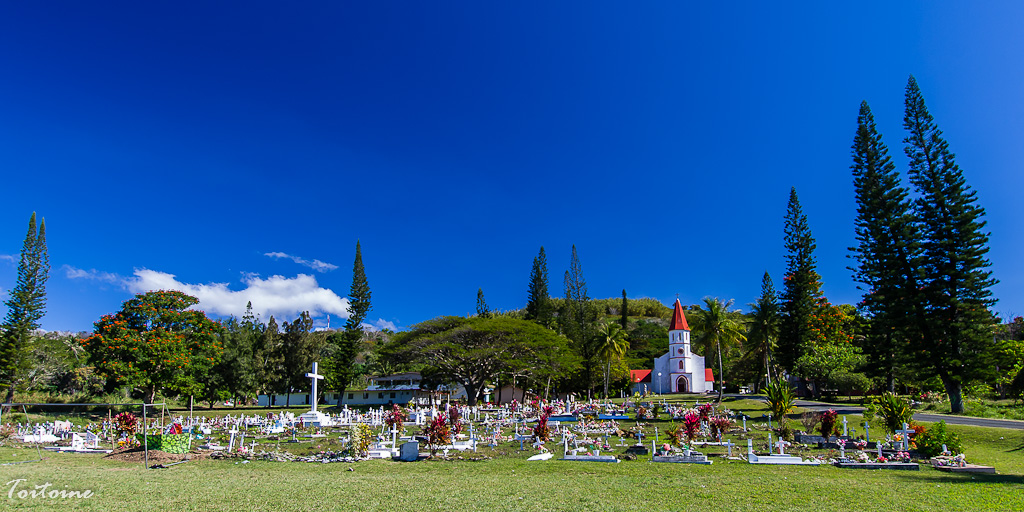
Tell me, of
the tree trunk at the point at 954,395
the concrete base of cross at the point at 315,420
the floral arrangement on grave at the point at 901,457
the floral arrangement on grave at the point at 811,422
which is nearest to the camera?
the floral arrangement on grave at the point at 901,457

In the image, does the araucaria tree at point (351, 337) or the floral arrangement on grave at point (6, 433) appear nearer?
the floral arrangement on grave at point (6, 433)

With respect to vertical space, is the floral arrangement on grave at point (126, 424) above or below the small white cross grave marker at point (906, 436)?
below

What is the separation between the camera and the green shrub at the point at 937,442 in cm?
1075

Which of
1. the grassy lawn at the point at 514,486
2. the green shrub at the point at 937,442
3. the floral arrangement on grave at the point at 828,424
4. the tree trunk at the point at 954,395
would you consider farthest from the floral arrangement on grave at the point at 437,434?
the tree trunk at the point at 954,395

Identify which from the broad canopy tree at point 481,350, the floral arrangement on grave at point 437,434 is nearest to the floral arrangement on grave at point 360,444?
the floral arrangement on grave at point 437,434

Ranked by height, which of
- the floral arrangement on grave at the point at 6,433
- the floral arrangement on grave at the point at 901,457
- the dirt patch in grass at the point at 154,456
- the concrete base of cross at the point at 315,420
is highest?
the floral arrangement on grave at the point at 901,457

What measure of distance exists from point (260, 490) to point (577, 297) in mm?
43669

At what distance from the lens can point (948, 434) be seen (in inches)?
432

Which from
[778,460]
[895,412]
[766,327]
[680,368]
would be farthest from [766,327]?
[778,460]

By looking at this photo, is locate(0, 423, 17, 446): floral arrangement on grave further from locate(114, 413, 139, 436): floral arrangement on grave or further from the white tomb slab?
the white tomb slab

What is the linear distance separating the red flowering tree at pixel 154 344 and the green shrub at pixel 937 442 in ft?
107

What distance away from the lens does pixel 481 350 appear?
1241 inches

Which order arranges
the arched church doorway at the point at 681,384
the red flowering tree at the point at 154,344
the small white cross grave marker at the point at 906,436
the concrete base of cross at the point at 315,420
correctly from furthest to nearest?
1. the arched church doorway at the point at 681,384
2. the red flowering tree at the point at 154,344
3. the concrete base of cross at the point at 315,420
4. the small white cross grave marker at the point at 906,436

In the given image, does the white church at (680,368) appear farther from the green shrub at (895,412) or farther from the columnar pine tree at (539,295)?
the green shrub at (895,412)
